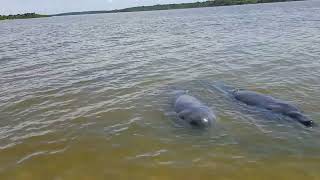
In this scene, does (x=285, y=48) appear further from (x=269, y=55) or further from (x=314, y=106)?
(x=314, y=106)

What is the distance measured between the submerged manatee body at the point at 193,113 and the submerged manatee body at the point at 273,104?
162 centimetres

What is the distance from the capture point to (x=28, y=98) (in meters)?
14.7

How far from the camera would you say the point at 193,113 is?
10789 mm

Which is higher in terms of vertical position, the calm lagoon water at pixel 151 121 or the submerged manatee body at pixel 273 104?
the submerged manatee body at pixel 273 104

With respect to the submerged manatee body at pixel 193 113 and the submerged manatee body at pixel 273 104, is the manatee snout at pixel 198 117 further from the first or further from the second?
the submerged manatee body at pixel 273 104

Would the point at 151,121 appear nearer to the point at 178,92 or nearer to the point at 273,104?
the point at 178,92

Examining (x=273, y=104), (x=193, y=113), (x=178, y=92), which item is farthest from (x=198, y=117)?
(x=178, y=92)

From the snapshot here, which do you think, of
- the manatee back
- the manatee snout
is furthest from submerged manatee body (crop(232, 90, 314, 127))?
the manatee snout

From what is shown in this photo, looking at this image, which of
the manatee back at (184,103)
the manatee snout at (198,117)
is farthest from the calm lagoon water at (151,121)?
the manatee back at (184,103)

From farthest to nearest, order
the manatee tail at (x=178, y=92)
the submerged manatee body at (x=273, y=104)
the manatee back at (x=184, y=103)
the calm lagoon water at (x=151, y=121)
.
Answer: the manatee tail at (x=178, y=92)
the manatee back at (x=184, y=103)
the submerged manatee body at (x=273, y=104)
the calm lagoon water at (x=151, y=121)

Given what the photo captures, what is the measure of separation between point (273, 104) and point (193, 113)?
248 centimetres

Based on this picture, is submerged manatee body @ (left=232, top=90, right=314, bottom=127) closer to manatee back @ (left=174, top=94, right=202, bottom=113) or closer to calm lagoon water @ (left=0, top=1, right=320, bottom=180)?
calm lagoon water @ (left=0, top=1, right=320, bottom=180)

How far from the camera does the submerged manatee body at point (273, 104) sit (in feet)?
33.8

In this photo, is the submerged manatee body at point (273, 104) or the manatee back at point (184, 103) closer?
the submerged manatee body at point (273, 104)
